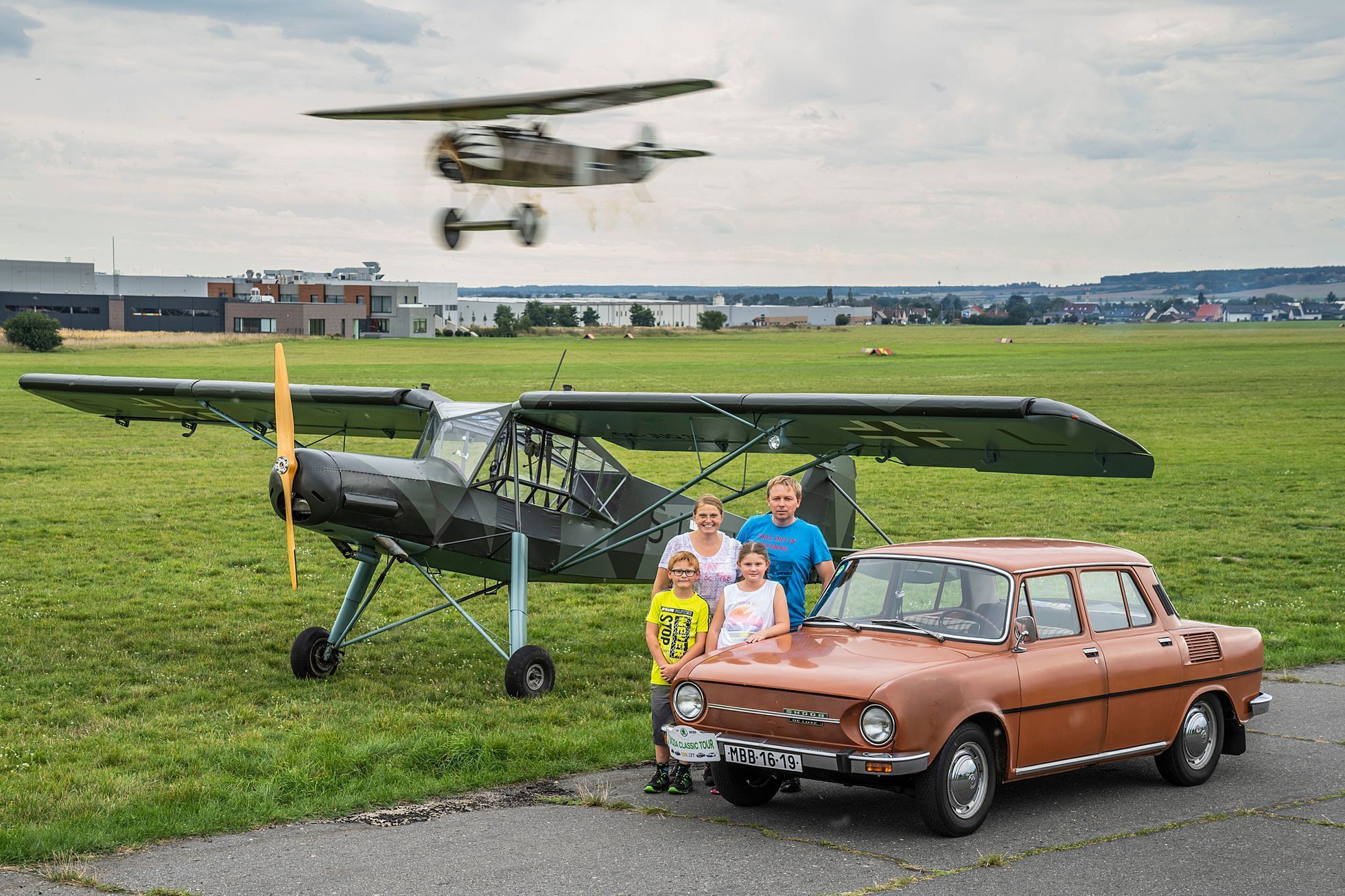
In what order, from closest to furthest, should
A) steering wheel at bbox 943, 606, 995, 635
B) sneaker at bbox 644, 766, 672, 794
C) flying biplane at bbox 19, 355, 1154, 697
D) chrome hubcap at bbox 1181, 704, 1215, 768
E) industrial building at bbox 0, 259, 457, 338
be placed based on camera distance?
steering wheel at bbox 943, 606, 995, 635 < sneaker at bbox 644, 766, 672, 794 < chrome hubcap at bbox 1181, 704, 1215, 768 < flying biplane at bbox 19, 355, 1154, 697 < industrial building at bbox 0, 259, 457, 338

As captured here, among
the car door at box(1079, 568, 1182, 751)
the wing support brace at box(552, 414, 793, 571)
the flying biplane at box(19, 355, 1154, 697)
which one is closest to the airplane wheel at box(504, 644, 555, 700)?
the flying biplane at box(19, 355, 1154, 697)

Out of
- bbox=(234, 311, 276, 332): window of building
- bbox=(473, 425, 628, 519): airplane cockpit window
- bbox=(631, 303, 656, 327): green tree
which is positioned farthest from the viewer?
bbox=(234, 311, 276, 332): window of building

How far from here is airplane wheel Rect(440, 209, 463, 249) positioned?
21.3 feet

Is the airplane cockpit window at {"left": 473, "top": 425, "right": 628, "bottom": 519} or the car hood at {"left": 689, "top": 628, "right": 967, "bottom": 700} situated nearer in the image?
the car hood at {"left": 689, "top": 628, "right": 967, "bottom": 700}

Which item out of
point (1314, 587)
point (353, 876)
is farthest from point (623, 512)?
point (1314, 587)

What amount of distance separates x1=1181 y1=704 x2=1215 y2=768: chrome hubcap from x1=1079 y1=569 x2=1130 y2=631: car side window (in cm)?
73

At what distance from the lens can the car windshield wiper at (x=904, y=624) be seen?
7725 mm

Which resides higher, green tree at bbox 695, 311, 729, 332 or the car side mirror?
green tree at bbox 695, 311, 729, 332

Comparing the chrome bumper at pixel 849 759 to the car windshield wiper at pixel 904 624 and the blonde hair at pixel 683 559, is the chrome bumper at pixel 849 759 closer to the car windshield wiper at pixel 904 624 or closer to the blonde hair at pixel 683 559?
the car windshield wiper at pixel 904 624

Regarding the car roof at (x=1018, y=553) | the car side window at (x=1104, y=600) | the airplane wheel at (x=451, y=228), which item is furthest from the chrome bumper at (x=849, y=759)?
the airplane wheel at (x=451, y=228)

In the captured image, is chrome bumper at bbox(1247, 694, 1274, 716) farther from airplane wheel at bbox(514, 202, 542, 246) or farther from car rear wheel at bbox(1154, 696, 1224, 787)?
airplane wheel at bbox(514, 202, 542, 246)

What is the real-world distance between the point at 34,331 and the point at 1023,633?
3246 inches

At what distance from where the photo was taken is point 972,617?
7812 millimetres

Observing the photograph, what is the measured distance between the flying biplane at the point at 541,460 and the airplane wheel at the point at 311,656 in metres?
0.02
